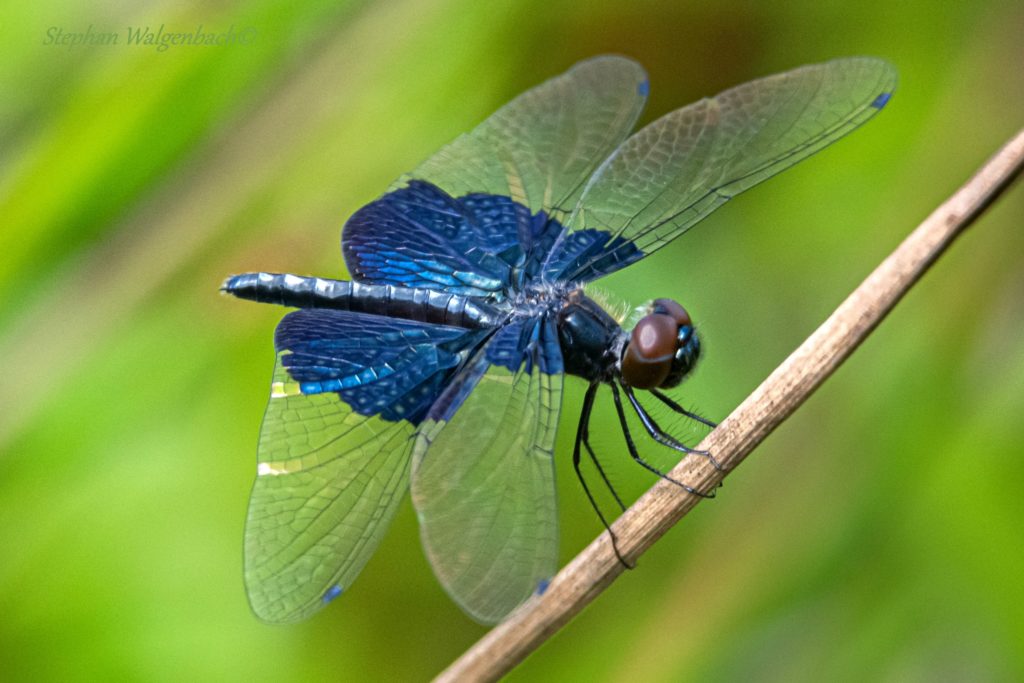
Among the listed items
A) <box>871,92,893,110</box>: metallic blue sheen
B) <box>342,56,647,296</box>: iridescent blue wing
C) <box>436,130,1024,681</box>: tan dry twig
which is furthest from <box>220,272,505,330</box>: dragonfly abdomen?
<box>871,92,893,110</box>: metallic blue sheen

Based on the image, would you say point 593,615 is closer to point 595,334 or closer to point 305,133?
point 595,334

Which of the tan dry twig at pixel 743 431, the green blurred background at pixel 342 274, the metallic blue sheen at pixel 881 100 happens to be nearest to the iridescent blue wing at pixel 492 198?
the green blurred background at pixel 342 274

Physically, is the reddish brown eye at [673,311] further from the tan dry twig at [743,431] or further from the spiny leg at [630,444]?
the tan dry twig at [743,431]

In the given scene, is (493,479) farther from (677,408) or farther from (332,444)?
(677,408)

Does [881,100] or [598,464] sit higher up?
[881,100]

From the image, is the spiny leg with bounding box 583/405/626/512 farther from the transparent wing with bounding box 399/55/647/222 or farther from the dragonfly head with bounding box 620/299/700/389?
the transparent wing with bounding box 399/55/647/222

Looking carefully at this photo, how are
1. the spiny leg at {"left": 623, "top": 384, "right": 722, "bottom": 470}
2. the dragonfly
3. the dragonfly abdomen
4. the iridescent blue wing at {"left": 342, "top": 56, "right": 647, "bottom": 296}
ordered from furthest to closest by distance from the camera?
the iridescent blue wing at {"left": 342, "top": 56, "right": 647, "bottom": 296} < the dragonfly abdomen < the spiny leg at {"left": 623, "top": 384, "right": 722, "bottom": 470} < the dragonfly

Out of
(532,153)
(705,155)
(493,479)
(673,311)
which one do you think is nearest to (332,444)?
(493,479)
